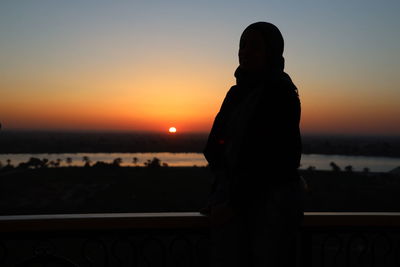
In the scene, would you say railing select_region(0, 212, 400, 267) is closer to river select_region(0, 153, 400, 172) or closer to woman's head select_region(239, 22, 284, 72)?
woman's head select_region(239, 22, 284, 72)

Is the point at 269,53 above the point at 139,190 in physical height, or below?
below

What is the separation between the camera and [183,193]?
29.1 m

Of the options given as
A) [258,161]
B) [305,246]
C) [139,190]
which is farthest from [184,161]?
[258,161]

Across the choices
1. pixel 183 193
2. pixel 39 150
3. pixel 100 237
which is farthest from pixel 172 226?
pixel 39 150

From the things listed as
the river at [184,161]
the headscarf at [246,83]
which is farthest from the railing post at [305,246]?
the river at [184,161]

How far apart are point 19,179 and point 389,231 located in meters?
35.7

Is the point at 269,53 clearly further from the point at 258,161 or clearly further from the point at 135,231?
the point at 135,231

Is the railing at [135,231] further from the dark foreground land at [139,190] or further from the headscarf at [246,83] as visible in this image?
the dark foreground land at [139,190]

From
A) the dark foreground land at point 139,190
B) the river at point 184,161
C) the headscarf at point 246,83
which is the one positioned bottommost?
the headscarf at point 246,83

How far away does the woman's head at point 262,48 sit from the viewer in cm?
144

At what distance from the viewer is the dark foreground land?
24.5 metres

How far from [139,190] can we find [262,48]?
1192 inches

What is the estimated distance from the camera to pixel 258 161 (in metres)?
1.37

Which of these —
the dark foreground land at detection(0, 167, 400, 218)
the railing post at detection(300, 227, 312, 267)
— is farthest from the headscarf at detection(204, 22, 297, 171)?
the dark foreground land at detection(0, 167, 400, 218)
